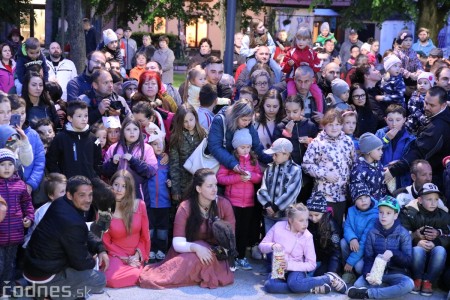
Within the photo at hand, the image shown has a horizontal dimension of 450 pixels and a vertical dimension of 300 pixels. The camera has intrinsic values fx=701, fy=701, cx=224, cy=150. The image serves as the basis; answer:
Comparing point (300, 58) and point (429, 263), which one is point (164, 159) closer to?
point (300, 58)

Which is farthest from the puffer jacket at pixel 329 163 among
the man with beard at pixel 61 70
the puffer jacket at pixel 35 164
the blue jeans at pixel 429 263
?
the man with beard at pixel 61 70

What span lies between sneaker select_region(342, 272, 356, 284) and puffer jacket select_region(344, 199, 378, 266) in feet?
0.32

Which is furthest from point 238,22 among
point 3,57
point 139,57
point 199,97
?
point 199,97

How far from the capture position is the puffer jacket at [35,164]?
6.62 metres

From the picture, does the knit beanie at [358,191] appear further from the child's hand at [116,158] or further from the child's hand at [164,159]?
the child's hand at [116,158]

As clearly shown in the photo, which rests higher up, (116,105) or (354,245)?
(116,105)

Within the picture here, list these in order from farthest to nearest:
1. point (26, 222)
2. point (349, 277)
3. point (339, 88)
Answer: point (339, 88)
point (349, 277)
point (26, 222)

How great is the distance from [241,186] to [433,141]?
2106 millimetres

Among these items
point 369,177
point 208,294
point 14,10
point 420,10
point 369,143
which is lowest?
point 208,294

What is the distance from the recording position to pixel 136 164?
6.92 meters

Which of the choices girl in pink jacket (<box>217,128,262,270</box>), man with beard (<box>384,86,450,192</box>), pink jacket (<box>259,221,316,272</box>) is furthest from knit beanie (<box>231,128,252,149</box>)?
man with beard (<box>384,86,450,192</box>)

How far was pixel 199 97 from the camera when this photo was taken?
7.90 metres

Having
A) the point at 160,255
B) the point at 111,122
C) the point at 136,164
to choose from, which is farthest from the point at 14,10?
the point at 160,255

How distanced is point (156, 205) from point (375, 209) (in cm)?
222
